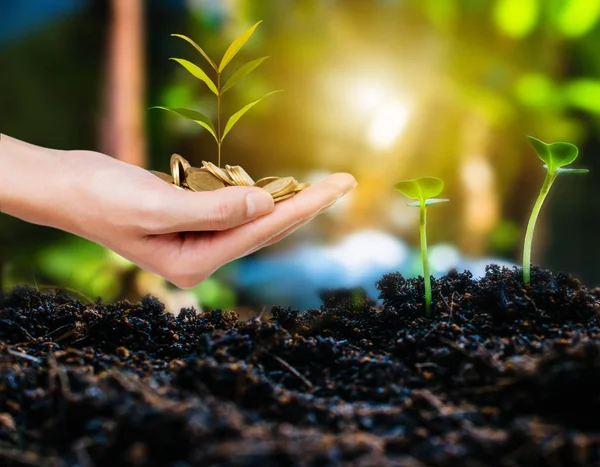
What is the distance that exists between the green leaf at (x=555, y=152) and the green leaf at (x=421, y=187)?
0.44 ft

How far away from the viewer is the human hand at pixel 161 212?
0.75 meters

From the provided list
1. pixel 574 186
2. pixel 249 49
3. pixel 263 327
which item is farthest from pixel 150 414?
pixel 574 186

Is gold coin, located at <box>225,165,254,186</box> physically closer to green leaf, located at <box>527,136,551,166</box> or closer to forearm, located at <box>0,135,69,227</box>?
forearm, located at <box>0,135,69,227</box>

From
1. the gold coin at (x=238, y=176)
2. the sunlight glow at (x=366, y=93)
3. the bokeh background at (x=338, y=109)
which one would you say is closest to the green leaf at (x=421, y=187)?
the gold coin at (x=238, y=176)

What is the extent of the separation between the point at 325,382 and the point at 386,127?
66.4 inches

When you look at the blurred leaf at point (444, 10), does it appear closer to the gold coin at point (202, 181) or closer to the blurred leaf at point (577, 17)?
the blurred leaf at point (577, 17)

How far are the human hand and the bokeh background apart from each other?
1.23 m

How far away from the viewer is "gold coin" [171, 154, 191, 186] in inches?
32.9

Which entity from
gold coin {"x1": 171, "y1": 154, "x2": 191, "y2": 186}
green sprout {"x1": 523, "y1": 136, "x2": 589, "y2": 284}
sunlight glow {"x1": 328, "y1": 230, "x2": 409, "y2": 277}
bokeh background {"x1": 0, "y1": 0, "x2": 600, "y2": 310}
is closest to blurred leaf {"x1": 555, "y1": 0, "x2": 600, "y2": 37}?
bokeh background {"x1": 0, "y1": 0, "x2": 600, "y2": 310}

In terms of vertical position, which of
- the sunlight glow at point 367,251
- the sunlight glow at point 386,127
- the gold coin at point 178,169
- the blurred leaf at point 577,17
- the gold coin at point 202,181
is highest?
→ the blurred leaf at point 577,17

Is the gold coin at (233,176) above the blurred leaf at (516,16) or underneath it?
underneath

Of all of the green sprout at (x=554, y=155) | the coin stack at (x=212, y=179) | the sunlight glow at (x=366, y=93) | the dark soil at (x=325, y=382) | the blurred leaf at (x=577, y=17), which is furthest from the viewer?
the sunlight glow at (x=366, y=93)

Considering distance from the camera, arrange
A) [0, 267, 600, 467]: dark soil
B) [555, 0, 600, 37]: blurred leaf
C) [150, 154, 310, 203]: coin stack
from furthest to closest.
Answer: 1. [555, 0, 600, 37]: blurred leaf
2. [150, 154, 310, 203]: coin stack
3. [0, 267, 600, 467]: dark soil

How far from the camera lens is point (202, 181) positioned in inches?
33.2
